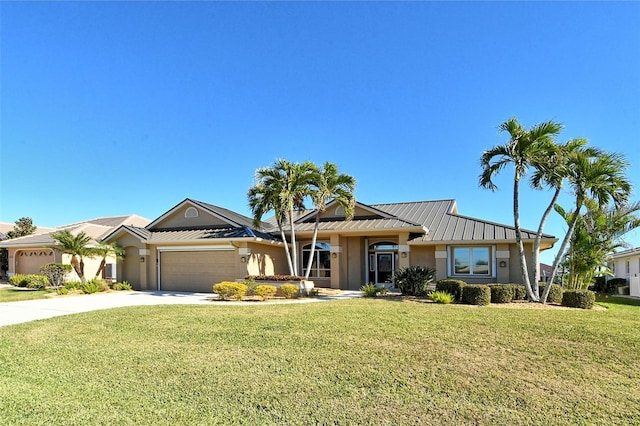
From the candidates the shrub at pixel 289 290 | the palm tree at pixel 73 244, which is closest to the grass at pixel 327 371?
the shrub at pixel 289 290

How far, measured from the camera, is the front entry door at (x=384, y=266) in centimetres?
2152

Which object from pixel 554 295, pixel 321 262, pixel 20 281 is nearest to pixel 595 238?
pixel 554 295

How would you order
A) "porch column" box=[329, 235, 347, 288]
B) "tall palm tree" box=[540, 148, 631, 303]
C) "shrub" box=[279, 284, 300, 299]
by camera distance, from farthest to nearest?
1. "porch column" box=[329, 235, 347, 288]
2. "shrub" box=[279, 284, 300, 299]
3. "tall palm tree" box=[540, 148, 631, 303]

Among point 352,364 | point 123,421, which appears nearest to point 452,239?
point 352,364

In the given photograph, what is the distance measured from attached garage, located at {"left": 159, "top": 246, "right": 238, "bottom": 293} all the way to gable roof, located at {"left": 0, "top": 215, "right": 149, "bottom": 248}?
507 cm

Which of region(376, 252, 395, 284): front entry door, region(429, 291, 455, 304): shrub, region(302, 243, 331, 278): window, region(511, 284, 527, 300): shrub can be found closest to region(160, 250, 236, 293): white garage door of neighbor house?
region(302, 243, 331, 278): window

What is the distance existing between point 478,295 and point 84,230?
1146 inches

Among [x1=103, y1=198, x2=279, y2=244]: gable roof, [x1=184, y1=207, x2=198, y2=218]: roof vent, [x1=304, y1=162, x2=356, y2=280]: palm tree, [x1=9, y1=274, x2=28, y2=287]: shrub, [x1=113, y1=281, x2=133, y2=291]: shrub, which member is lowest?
[x1=113, y1=281, x2=133, y2=291]: shrub

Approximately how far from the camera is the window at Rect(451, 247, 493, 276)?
1892 cm

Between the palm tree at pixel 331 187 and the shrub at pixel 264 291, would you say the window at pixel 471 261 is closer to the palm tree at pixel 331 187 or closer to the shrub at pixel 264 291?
the palm tree at pixel 331 187

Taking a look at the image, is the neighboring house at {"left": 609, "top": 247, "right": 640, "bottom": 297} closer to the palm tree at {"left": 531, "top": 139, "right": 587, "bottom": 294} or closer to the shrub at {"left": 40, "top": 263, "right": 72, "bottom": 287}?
the palm tree at {"left": 531, "top": 139, "right": 587, "bottom": 294}

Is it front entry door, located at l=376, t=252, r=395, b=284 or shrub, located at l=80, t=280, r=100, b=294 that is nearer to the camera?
shrub, located at l=80, t=280, r=100, b=294

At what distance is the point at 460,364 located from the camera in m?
6.17

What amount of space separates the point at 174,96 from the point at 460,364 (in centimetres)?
1660
